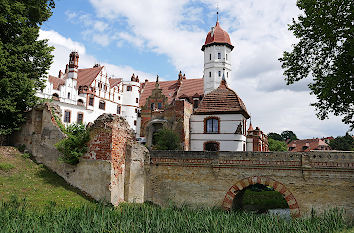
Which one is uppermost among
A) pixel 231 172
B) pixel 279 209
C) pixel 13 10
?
pixel 13 10

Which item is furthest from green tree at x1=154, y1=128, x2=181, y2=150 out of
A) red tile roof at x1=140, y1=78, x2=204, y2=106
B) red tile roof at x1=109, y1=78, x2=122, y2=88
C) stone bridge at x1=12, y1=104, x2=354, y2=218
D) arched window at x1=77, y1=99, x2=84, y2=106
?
red tile roof at x1=109, y1=78, x2=122, y2=88

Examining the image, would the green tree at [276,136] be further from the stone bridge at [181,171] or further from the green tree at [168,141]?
the stone bridge at [181,171]

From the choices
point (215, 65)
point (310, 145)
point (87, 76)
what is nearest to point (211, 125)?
point (215, 65)

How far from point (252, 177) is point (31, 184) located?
10.3m

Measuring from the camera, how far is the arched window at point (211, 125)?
28.2 metres

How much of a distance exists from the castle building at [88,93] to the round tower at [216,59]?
14.5m

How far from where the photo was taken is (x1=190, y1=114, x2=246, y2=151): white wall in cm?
2753

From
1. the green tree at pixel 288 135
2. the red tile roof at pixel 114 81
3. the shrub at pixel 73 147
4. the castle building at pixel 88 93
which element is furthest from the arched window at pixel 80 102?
the green tree at pixel 288 135

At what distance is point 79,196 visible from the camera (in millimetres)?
13125

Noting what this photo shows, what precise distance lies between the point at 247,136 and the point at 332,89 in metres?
15.9

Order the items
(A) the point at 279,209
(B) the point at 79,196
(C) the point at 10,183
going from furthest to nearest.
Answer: (A) the point at 279,209
(B) the point at 79,196
(C) the point at 10,183

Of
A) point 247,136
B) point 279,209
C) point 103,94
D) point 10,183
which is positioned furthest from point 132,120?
point 10,183

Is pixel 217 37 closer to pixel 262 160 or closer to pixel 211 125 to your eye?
pixel 211 125

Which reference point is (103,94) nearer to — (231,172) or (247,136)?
(247,136)
